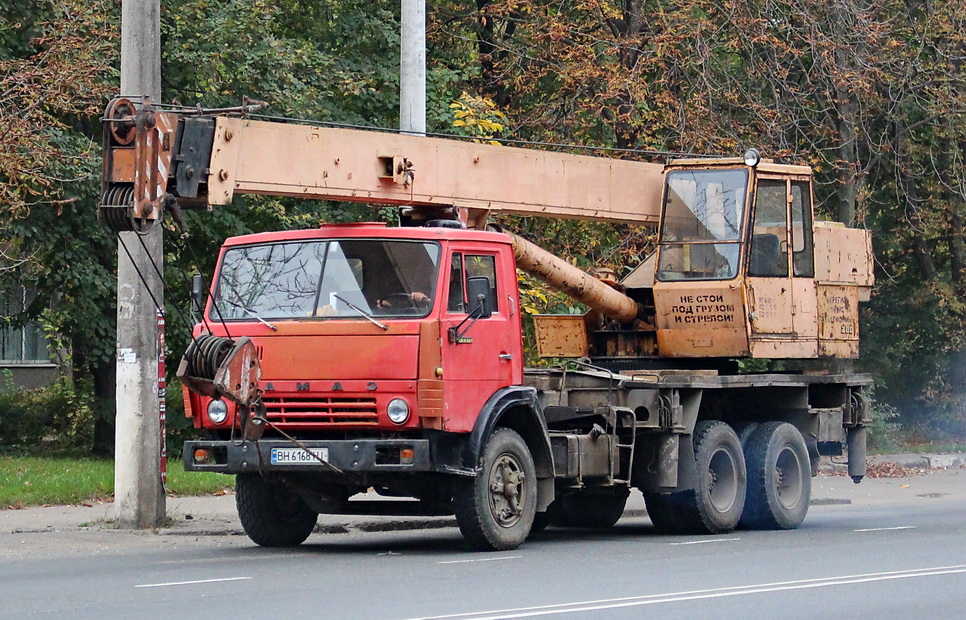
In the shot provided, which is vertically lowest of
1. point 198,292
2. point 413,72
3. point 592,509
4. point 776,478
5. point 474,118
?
point 592,509

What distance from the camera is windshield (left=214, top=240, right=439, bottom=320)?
13.1 metres

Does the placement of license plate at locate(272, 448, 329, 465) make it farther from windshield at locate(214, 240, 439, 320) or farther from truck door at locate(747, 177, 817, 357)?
truck door at locate(747, 177, 817, 357)

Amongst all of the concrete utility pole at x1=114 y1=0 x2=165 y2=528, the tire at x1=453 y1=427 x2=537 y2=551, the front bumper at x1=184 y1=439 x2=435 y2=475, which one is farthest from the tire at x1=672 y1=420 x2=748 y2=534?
the concrete utility pole at x1=114 y1=0 x2=165 y2=528

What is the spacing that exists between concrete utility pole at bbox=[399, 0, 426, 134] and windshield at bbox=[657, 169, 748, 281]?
9.06 feet

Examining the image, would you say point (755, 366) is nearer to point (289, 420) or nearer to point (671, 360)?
point (671, 360)

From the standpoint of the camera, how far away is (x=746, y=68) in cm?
2727

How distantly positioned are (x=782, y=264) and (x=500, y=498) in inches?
193

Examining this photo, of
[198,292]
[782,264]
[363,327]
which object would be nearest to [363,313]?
[363,327]

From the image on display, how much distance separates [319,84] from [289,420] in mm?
13137

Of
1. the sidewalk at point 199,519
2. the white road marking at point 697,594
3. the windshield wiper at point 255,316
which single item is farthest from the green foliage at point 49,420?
the white road marking at point 697,594

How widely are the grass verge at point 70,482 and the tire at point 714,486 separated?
6.63m

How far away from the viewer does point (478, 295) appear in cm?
1334

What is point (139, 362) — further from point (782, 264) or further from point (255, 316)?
point (782, 264)

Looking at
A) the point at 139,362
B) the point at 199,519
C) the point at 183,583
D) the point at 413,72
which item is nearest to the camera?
the point at 183,583
